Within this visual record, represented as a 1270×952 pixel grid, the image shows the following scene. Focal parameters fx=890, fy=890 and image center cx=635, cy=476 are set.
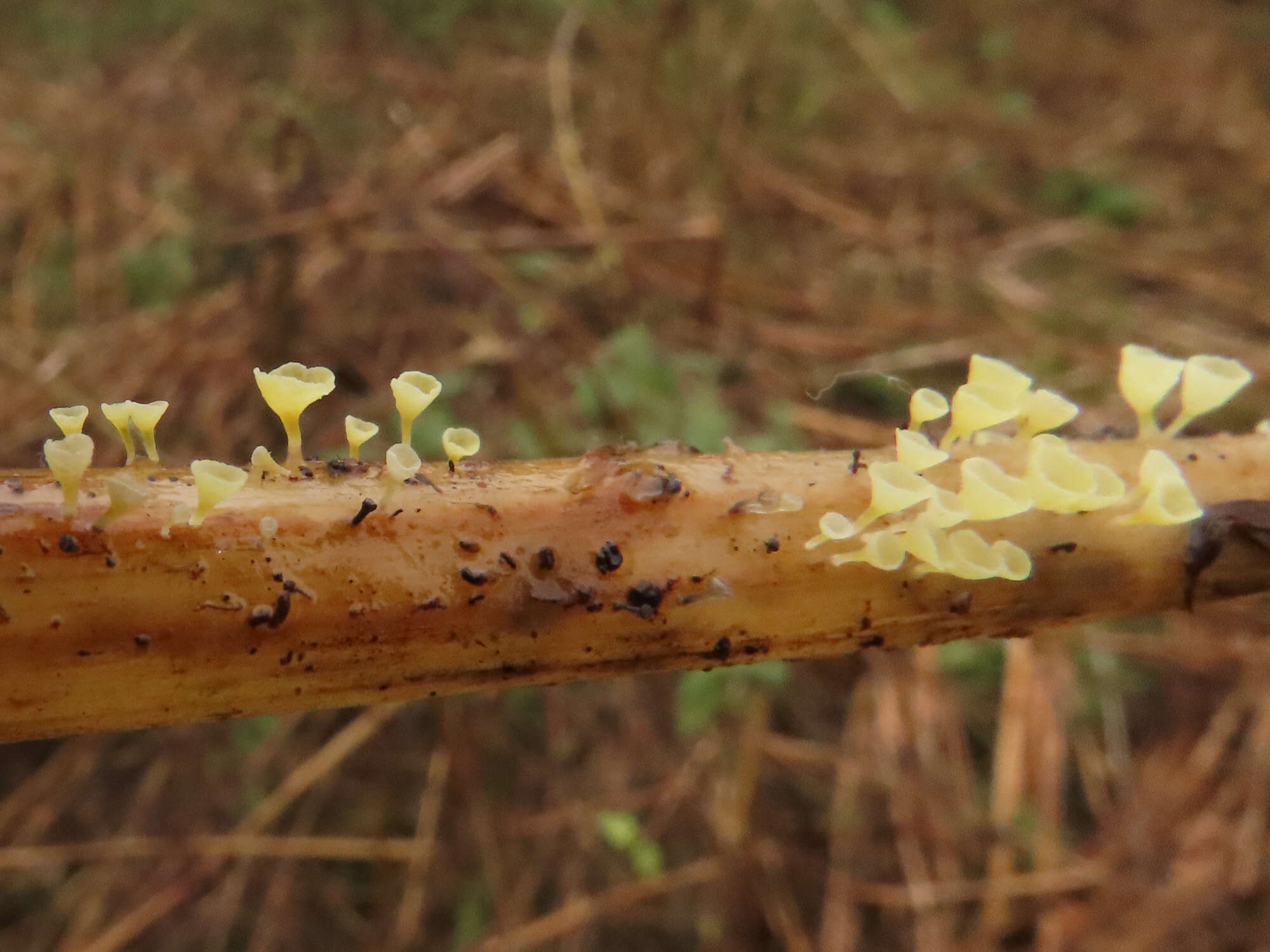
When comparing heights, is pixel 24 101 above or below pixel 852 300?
above

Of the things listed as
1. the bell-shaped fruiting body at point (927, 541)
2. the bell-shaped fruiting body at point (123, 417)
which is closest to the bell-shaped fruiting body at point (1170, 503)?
the bell-shaped fruiting body at point (927, 541)

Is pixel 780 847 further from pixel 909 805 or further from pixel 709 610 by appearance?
pixel 709 610

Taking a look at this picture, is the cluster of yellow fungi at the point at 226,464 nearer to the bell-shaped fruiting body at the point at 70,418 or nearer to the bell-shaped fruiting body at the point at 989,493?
the bell-shaped fruiting body at the point at 70,418

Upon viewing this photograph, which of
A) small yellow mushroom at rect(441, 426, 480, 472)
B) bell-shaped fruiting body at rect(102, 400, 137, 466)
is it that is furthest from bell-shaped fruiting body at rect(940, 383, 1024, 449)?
bell-shaped fruiting body at rect(102, 400, 137, 466)

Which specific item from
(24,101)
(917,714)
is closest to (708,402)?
(917,714)

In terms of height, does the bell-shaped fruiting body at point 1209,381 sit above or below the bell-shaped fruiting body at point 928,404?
above

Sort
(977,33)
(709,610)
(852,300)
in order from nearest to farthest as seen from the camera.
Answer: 1. (709,610)
2. (852,300)
3. (977,33)

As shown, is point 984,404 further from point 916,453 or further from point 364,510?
point 364,510

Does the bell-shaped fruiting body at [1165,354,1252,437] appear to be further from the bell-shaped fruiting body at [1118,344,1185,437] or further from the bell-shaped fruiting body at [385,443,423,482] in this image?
the bell-shaped fruiting body at [385,443,423,482]
